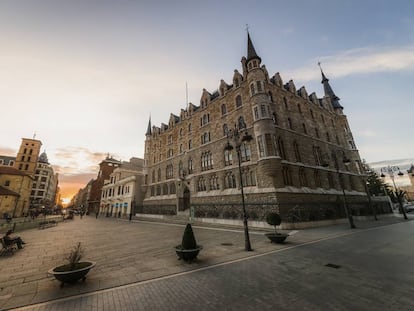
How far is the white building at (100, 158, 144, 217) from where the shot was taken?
4312 cm

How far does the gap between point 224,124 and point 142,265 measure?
22.6 m

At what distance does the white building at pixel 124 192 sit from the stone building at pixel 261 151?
7561 mm

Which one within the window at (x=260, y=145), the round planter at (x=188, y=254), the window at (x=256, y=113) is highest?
the window at (x=256, y=113)

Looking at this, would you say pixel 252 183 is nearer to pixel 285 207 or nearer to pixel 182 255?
pixel 285 207

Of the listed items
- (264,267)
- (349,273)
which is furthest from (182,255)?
(349,273)

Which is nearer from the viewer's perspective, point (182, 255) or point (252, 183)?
point (182, 255)

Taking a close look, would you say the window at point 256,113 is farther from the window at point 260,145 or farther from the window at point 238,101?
the window at point 238,101

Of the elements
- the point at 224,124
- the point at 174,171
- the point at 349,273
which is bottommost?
the point at 349,273

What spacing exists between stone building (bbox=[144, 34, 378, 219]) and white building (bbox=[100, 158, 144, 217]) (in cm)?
756

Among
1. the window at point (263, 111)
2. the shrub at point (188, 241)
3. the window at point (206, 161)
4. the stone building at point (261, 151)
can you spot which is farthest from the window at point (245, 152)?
the shrub at point (188, 241)

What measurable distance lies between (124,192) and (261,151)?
130 feet

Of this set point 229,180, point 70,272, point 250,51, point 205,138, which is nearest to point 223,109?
point 205,138

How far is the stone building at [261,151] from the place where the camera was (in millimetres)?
20219

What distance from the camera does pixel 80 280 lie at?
6.00 m
